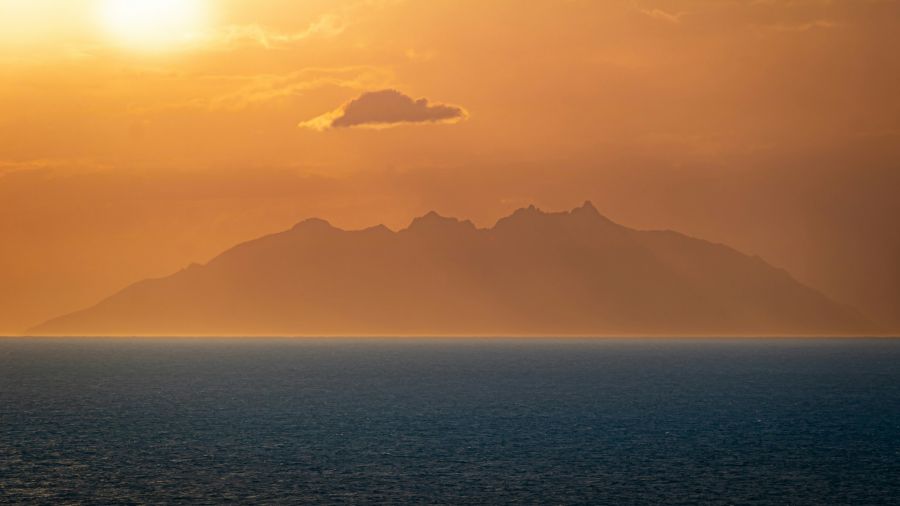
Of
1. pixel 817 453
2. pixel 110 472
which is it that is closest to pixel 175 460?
pixel 110 472

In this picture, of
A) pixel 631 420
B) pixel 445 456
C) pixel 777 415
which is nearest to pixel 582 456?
pixel 445 456

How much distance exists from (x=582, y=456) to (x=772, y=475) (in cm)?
1765

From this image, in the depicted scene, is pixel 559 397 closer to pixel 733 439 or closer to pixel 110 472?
pixel 733 439

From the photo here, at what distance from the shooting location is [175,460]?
3615 inches

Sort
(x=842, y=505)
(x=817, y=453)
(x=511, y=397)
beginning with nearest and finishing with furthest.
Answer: (x=842, y=505), (x=817, y=453), (x=511, y=397)

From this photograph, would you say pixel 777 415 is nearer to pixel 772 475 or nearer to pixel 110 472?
pixel 772 475

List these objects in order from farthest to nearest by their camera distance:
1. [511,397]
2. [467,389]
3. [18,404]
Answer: [467,389], [511,397], [18,404]

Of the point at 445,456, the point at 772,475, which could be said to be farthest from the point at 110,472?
the point at 772,475

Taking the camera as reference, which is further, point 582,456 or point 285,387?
point 285,387

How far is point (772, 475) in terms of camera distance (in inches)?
3342

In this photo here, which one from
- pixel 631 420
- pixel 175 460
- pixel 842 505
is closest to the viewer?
pixel 842 505

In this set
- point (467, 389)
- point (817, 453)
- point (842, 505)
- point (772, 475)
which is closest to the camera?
point (842, 505)

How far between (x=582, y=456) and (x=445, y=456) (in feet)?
41.9

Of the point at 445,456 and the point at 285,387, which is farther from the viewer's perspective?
the point at 285,387
